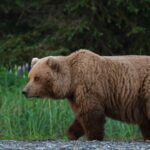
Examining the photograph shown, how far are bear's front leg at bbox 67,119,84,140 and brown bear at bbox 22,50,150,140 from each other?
85 mm

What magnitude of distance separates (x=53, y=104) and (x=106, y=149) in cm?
356

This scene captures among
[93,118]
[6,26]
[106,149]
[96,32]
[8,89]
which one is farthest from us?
[6,26]

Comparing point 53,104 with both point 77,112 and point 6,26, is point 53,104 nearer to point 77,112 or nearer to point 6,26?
point 77,112

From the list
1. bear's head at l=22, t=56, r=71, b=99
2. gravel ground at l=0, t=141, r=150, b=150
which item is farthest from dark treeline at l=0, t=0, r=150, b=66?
gravel ground at l=0, t=141, r=150, b=150

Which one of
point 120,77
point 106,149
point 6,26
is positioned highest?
point 6,26

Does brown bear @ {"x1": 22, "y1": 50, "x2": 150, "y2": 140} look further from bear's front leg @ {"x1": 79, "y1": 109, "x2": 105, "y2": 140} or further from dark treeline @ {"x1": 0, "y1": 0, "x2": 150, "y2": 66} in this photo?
dark treeline @ {"x1": 0, "y1": 0, "x2": 150, "y2": 66}

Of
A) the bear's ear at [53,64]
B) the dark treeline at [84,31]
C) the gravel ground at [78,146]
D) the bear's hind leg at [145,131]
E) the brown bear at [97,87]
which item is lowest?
the gravel ground at [78,146]

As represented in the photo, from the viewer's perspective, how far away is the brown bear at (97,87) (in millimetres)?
11031

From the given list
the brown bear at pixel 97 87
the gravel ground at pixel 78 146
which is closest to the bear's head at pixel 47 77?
the brown bear at pixel 97 87

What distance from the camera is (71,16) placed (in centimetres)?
2084

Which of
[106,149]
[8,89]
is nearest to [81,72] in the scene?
[106,149]

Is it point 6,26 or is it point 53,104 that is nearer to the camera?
point 53,104

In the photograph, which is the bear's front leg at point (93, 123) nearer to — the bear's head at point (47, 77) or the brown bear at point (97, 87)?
the brown bear at point (97, 87)

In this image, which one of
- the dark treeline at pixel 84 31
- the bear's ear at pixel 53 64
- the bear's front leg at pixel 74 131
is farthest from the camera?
the dark treeline at pixel 84 31
